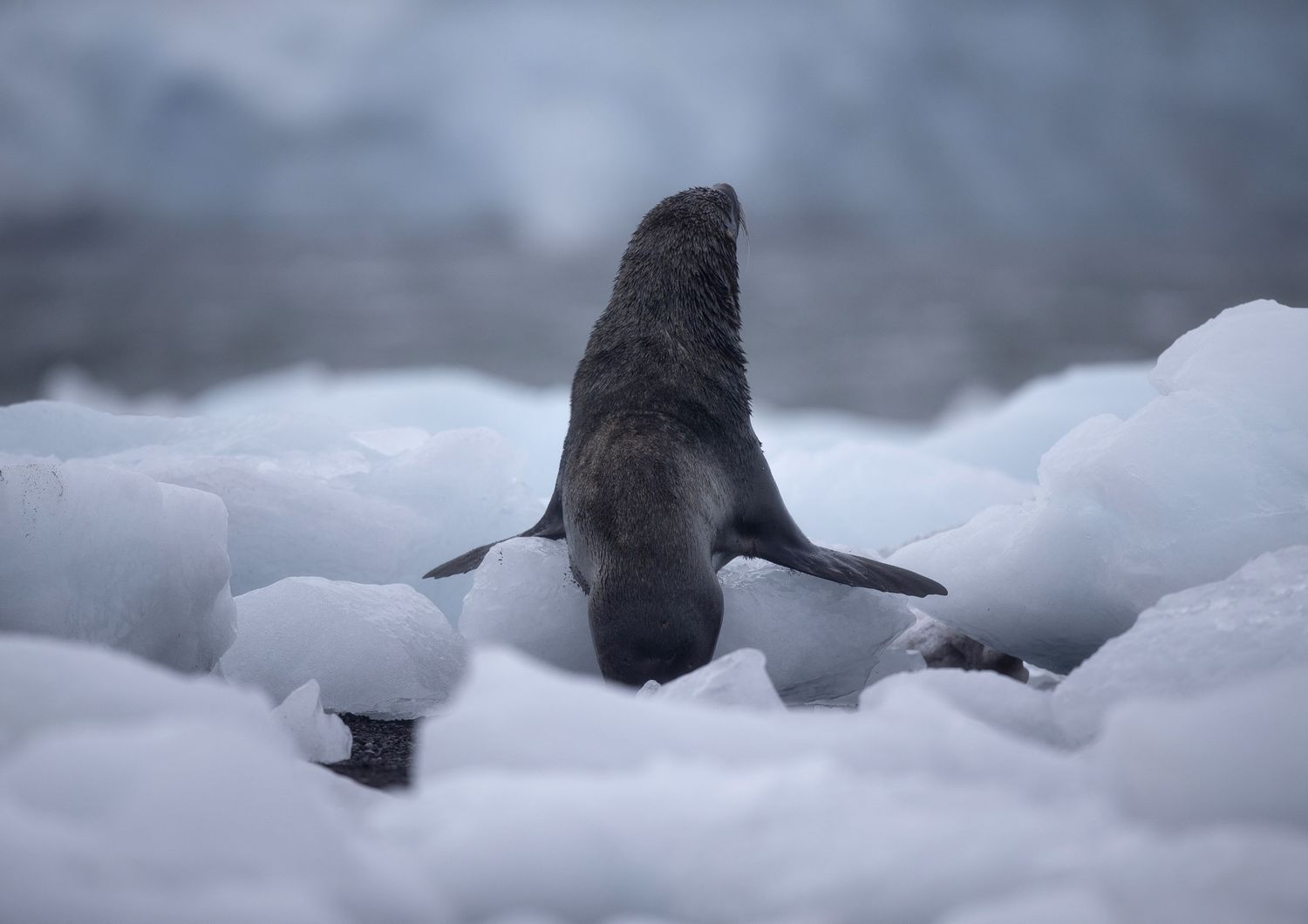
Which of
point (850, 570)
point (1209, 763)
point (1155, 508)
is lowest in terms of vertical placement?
point (1209, 763)

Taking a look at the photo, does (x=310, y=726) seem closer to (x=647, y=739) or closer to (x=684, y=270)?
(x=647, y=739)

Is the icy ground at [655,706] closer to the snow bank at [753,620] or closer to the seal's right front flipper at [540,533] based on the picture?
the snow bank at [753,620]

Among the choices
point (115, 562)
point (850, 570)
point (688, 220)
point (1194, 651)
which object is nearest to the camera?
point (1194, 651)

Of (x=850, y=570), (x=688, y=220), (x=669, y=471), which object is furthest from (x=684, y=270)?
(x=850, y=570)

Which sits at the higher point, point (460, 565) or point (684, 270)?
point (684, 270)

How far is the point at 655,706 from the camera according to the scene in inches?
68.1

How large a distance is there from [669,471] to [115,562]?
1.48 m

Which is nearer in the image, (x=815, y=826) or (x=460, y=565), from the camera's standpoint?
(x=815, y=826)

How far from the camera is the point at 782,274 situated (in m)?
49.2

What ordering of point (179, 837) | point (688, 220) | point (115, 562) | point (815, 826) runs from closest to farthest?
point (179, 837)
point (815, 826)
point (115, 562)
point (688, 220)

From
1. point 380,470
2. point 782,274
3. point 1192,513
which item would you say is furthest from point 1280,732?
point 782,274

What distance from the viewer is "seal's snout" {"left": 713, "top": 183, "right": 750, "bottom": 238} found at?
4.20 meters

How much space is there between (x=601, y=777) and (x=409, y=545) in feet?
9.30

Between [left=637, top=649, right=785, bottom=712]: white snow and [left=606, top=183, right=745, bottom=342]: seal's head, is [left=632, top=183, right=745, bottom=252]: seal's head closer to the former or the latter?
[left=606, top=183, right=745, bottom=342]: seal's head
